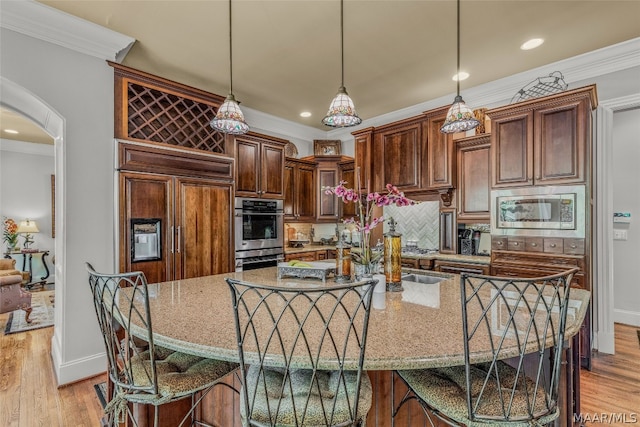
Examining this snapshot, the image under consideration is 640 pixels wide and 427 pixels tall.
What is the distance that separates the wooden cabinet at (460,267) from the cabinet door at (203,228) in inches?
91.0

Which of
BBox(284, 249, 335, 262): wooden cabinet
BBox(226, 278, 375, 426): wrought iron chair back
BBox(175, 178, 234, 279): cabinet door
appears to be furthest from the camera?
BBox(284, 249, 335, 262): wooden cabinet

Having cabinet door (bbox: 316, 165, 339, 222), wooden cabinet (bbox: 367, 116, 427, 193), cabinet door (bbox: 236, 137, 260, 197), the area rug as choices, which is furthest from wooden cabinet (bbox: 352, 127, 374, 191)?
the area rug

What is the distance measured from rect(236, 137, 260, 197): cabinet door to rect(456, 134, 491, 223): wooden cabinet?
95.7 inches

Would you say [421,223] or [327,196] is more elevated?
[327,196]

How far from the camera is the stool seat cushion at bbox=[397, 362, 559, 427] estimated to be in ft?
3.43

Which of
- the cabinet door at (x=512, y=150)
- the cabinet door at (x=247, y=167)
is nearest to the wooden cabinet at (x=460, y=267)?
the cabinet door at (x=512, y=150)

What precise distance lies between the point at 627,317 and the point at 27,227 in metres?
9.53

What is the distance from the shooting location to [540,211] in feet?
9.73

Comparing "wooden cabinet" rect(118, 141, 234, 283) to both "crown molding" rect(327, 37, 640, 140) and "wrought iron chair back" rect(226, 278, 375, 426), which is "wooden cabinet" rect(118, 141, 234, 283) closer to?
"wrought iron chair back" rect(226, 278, 375, 426)

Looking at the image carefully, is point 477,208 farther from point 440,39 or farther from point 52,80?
point 52,80

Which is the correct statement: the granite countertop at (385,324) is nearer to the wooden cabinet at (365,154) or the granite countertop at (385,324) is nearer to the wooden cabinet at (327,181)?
the wooden cabinet at (365,154)

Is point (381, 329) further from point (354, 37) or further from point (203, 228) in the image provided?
point (203, 228)

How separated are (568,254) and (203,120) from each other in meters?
3.77

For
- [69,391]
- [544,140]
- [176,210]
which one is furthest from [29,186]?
[544,140]
